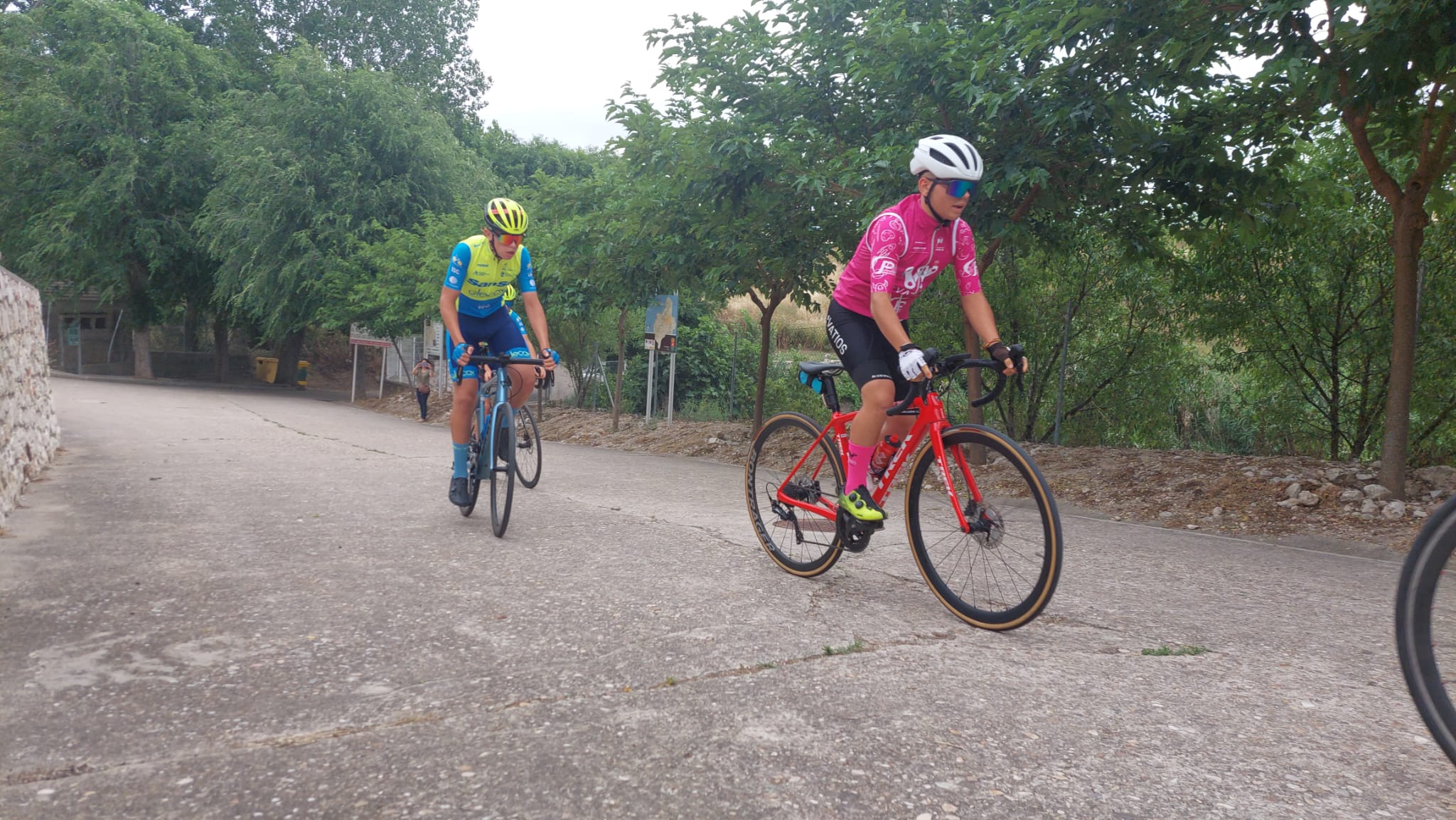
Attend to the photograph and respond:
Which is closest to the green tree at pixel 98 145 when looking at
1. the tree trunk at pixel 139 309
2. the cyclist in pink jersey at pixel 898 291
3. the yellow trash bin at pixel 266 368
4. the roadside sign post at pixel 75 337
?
the tree trunk at pixel 139 309

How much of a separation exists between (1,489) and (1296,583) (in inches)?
285

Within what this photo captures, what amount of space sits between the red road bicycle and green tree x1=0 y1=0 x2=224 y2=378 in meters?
34.9

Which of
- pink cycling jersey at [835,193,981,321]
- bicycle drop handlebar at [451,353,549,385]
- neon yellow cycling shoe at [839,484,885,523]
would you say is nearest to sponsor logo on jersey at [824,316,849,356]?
pink cycling jersey at [835,193,981,321]

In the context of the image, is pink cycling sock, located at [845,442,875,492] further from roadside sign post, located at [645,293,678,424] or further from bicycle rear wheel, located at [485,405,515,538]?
roadside sign post, located at [645,293,678,424]

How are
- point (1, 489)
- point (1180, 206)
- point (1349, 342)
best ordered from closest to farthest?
1. point (1, 489)
2. point (1180, 206)
3. point (1349, 342)

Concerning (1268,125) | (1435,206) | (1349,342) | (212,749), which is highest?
(1268,125)

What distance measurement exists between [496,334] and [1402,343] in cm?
667

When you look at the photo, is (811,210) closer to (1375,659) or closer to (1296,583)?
(1296,583)

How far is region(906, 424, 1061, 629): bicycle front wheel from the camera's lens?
3.69m

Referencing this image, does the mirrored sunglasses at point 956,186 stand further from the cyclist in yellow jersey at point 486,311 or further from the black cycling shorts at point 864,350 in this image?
the cyclist in yellow jersey at point 486,311

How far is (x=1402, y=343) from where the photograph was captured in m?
7.57

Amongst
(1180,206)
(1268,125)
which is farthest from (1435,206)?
(1180,206)

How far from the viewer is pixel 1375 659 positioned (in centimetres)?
377

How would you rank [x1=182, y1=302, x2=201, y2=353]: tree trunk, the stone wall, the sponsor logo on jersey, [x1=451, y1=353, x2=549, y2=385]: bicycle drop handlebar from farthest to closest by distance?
[x1=182, y1=302, x2=201, y2=353]: tree trunk → the stone wall → [x1=451, y1=353, x2=549, y2=385]: bicycle drop handlebar → the sponsor logo on jersey
